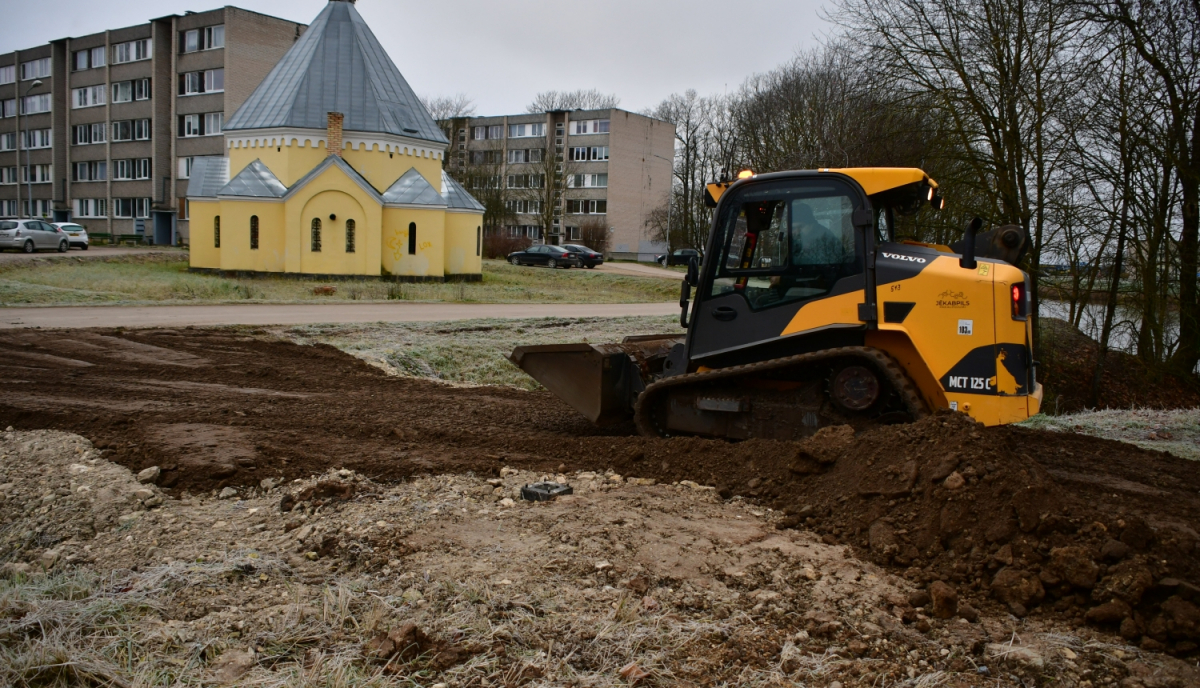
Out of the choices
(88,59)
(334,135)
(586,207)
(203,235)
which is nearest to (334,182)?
(334,135)

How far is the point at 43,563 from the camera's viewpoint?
4746 mm

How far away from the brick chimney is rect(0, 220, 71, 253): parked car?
17.0 m

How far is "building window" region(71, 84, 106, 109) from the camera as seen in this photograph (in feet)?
218

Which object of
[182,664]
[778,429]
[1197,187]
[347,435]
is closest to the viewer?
[182,664]

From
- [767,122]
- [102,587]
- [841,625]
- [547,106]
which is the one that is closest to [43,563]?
[102,587]

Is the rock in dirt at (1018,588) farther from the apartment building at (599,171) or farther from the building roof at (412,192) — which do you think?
the apartment building at (599,171)

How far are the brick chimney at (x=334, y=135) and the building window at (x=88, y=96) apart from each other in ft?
127

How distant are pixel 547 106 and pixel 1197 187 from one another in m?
84.9

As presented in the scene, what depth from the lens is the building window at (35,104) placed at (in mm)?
70875

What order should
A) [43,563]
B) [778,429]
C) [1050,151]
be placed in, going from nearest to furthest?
[43,563], [778,429], [1050,151]

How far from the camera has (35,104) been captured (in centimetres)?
7188

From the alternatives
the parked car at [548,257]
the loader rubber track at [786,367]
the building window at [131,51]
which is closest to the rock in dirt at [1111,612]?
the loader rubber track at [786,367]

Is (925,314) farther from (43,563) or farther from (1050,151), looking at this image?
(1050,151)

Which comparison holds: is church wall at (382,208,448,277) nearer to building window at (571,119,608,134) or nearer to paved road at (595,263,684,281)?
paved road at (595,263,684,281)
